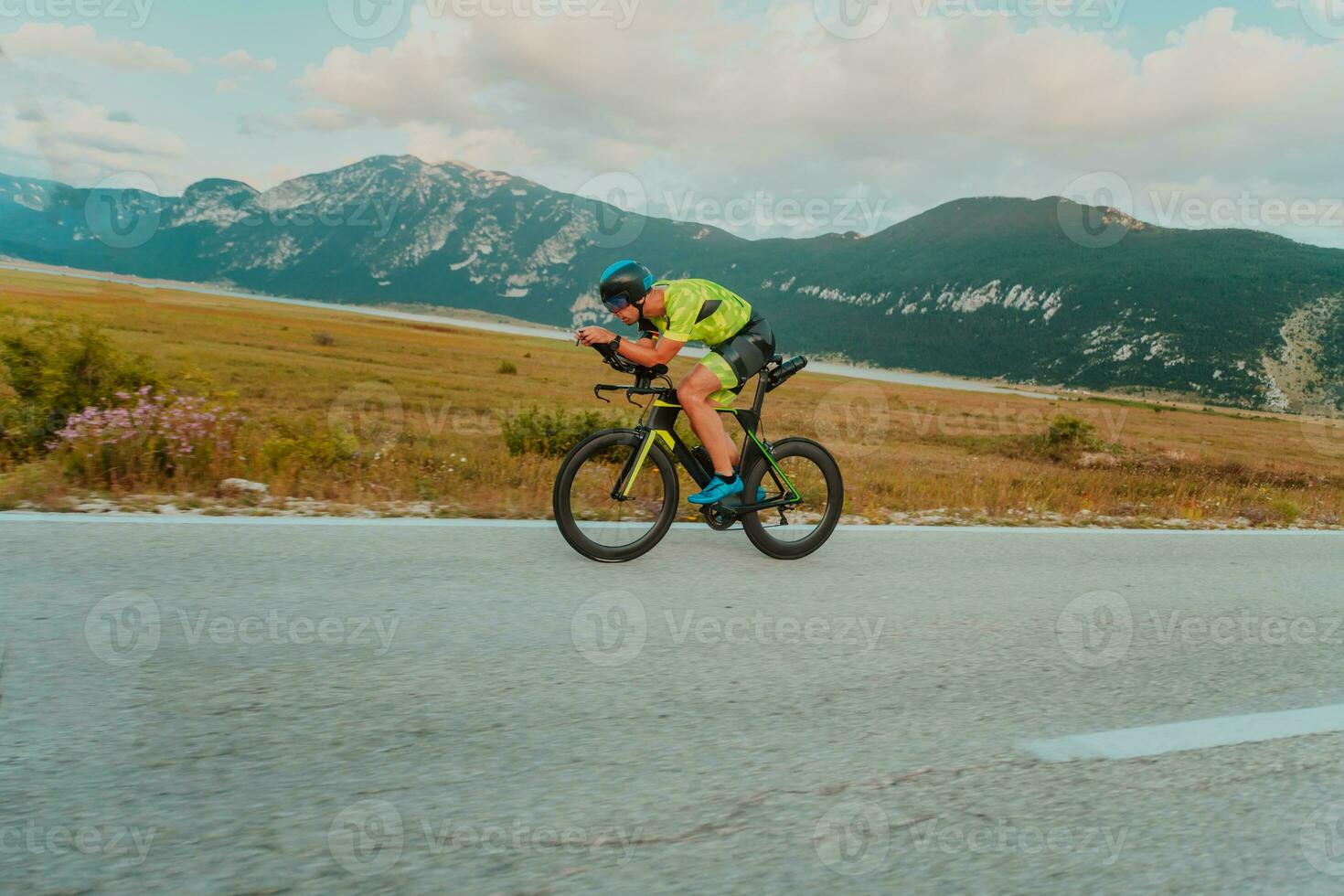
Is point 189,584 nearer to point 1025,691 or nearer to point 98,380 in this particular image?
point 1025,691

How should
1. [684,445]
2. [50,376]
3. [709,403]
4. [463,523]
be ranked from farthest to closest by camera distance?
[50,376]
[463,523]
[684,445]
[709,403]

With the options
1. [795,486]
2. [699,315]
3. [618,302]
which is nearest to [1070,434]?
[795,486]

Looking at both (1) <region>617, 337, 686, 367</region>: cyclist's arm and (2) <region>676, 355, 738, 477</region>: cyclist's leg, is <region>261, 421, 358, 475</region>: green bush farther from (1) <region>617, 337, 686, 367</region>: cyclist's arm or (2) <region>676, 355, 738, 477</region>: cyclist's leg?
(2) <region>676, 355, 738, 477</region>: cyclist's leg

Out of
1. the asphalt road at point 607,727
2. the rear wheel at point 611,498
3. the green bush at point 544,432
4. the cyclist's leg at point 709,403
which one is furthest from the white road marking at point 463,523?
the green bush at point 544,432

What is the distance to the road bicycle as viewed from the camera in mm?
5309

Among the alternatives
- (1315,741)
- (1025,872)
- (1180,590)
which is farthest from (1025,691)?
(1180,590)

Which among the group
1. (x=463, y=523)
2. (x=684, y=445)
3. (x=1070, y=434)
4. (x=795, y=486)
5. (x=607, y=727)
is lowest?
(x=607, y=727)

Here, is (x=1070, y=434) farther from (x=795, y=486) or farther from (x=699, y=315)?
(x=699, y=315)

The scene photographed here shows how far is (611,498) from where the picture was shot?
5496 mm

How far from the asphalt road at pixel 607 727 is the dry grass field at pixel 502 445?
201 centimetres

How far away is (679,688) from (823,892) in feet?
4.37

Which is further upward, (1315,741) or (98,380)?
(98,380)

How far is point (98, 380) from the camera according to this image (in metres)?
9.88

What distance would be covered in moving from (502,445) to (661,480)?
12160 millimetres
